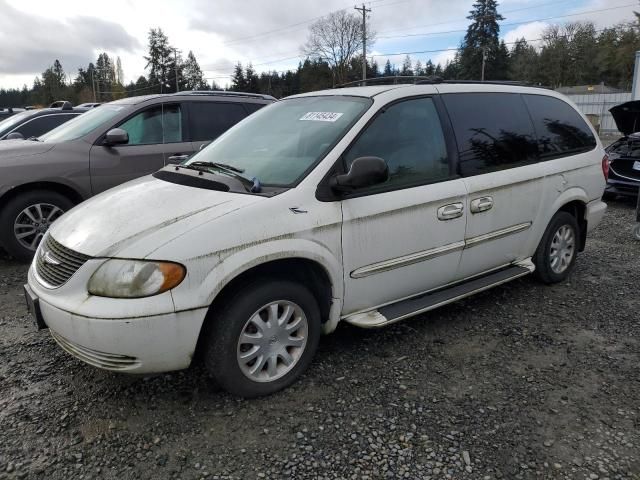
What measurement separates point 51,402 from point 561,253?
432cm

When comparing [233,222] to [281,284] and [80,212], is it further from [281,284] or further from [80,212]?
[80,212]

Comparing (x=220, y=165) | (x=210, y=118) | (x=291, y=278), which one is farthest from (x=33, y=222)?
(x=291, y=278)

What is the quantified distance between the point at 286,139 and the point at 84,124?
373 cm

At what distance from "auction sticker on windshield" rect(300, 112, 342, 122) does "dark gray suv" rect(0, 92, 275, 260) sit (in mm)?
1806

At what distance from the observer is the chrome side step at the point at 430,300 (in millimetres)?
3221

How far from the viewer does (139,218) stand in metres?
2.77

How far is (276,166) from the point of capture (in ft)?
10.5

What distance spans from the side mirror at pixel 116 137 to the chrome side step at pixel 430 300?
3671 mm

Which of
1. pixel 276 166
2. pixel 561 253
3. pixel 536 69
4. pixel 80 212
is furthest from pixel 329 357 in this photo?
pixel 536 69

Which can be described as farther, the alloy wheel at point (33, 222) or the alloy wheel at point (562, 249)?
the alloy wheel at point (33, 222)

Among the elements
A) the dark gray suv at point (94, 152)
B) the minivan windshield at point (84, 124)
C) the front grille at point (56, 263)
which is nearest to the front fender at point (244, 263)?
the front grille at point (56, 263)

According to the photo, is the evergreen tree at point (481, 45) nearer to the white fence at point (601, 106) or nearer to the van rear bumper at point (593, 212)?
the white fence at point (601, 106)

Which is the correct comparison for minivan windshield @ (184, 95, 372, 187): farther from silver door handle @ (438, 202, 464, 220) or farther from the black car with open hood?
the black car with open hood

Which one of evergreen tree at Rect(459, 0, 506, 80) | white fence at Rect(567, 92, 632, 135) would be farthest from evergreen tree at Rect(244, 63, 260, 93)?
white fence at Rect(567, 92, 632, 135)
